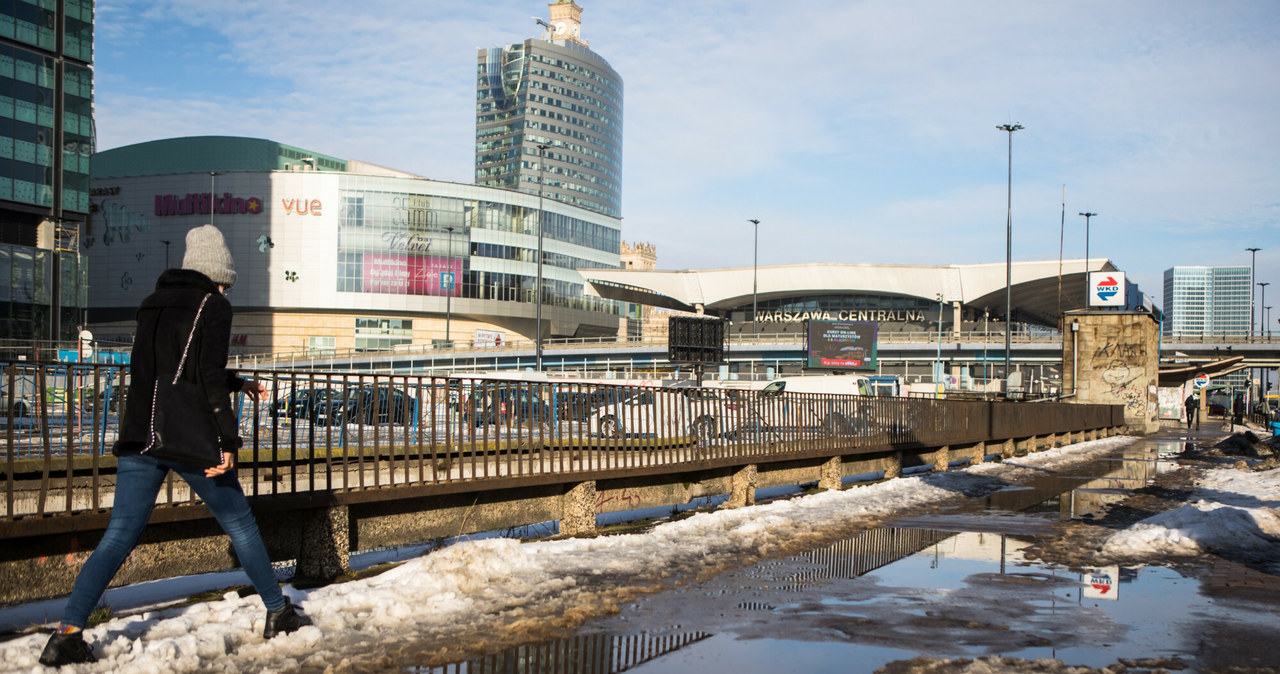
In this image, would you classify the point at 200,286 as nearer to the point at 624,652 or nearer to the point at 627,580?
the point at 624,652

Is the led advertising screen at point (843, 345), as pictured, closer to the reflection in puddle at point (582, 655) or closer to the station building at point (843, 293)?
the station building at point (843, 293)

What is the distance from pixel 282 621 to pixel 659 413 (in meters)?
7.24

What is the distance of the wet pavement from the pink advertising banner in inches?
3787

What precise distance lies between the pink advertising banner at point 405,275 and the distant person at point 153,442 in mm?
99405

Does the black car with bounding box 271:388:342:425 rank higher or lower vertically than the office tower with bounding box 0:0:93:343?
lower

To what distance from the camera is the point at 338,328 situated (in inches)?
4060

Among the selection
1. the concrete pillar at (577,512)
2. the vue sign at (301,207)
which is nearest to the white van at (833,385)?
the concrete pillar at (577,512)

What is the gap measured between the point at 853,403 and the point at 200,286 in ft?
44.4

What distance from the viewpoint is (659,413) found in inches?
485

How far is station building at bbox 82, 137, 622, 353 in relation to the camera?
4033 inches

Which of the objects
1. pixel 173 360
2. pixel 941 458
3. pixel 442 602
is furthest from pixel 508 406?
pixel 941 458

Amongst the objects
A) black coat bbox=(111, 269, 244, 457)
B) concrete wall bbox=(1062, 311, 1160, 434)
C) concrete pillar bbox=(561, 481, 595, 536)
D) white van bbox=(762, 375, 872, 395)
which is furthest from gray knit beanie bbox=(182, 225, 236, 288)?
concrete wall bbox=(1062, 311, 1160, 434)

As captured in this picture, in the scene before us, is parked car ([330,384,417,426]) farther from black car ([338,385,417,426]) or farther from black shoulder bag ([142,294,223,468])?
black shoulder bag ([142,294,223,468])

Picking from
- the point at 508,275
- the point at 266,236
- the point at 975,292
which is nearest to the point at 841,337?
the point at 975,292
